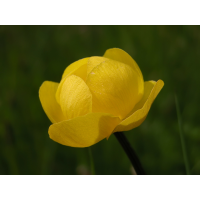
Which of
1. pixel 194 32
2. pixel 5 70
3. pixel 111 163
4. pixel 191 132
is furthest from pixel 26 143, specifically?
pixel 194 32

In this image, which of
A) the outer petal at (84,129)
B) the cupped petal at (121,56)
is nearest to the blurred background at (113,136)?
the cupped petal at (121,56)

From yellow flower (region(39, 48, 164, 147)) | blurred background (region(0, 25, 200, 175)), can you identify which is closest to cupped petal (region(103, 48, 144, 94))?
yellow flower (region(39, 48, 164, 147))

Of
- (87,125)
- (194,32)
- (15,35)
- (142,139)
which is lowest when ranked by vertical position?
(142,139)

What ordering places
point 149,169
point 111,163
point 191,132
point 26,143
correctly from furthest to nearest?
point 26,143 < point 111,163 < point 149,169 < point 191,132

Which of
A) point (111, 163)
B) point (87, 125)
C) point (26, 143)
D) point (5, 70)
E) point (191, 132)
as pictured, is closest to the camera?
point (87, 125)

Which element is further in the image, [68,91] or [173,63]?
[173,63]

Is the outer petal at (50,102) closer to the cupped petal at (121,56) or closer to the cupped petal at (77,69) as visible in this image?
the cupped petal at (77,69)

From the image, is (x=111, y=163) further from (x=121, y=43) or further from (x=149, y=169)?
(x=121, y=43)
